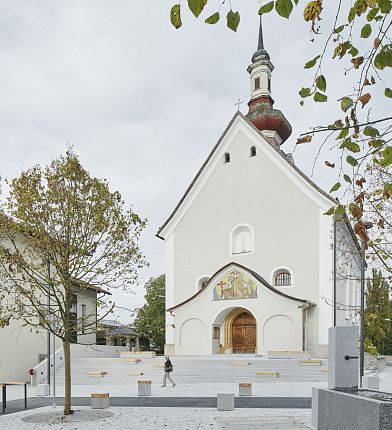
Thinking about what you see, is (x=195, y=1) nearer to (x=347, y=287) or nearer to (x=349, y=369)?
(x=349, y=369)

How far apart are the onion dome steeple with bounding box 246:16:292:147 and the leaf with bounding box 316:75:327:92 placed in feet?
119

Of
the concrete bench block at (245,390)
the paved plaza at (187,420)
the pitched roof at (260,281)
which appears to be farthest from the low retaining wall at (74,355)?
the pitched roof at (260,281)

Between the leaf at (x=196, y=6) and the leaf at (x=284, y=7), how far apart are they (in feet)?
1.65

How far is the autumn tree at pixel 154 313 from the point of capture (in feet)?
143

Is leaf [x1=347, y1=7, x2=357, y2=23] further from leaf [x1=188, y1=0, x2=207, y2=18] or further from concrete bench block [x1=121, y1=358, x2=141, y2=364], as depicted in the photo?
concrete bench block [x1=121, y1=358, x2=141, y2=364]

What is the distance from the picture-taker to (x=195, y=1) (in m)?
3.52

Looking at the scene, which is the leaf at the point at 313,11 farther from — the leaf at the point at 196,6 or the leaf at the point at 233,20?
the leaf at the point at 196,6

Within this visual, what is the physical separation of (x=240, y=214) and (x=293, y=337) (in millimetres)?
8579

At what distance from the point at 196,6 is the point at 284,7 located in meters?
0.61

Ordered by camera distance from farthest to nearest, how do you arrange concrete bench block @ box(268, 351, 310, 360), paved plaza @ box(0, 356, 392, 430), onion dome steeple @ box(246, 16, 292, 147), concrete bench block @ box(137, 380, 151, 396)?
onion dome steeple @ box(246, 16, 292, 147)
concrete bench block @ box(268, 351, 310, 360)
concrete bench block @ box(137, 380, 151, 396)
paved plaza @ box(0, 356, 392, 430)

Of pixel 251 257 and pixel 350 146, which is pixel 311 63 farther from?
pixel 251 257

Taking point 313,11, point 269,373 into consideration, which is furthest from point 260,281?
point 313,11

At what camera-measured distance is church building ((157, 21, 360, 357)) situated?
30078mm

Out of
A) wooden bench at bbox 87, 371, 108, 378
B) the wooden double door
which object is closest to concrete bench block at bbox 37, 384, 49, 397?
wooden bench at bbox 87, 371, 108, 378
